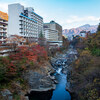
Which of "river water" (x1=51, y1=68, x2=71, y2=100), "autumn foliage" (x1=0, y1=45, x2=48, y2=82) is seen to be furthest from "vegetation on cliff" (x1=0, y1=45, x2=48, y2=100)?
"river water" (x1=51, y1=68, x2=71, y2=100)

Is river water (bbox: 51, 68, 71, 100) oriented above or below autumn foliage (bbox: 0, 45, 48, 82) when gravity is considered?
below

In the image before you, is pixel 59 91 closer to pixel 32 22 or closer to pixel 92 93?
pixel 92 93

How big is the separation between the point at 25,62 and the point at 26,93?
4.57m

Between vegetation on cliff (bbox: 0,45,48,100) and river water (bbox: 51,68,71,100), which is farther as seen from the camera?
river water (bbox: 51,68,71,100)

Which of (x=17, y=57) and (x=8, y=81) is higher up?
(x=17, y=57)

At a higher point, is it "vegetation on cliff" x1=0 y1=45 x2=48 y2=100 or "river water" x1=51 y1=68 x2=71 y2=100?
"vegetation on cliff" x1=0 y1=45 x2=48 y2=100

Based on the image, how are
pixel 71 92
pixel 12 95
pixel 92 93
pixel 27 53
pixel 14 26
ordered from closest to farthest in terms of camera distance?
1. pixel 92 93
2. pixel 12 95
3. pixel 71 92
4. pixel 27 53
5. pixel 14 26

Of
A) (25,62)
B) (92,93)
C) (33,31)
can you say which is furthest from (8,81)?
(33,31)

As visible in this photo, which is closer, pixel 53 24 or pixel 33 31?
pixel 33 31

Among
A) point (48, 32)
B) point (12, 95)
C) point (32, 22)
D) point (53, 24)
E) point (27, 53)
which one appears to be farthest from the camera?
point (53, 24)

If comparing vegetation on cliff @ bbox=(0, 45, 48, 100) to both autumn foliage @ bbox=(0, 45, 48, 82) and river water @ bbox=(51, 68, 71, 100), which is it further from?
river water @ bbox=(51, 68, 71, 100)

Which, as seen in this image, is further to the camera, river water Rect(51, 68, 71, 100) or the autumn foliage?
river water Rect(51, 68, 71, 100)

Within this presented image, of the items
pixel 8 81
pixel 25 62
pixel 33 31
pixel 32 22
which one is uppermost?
pixel 32 22

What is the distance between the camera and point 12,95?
11.3 m
